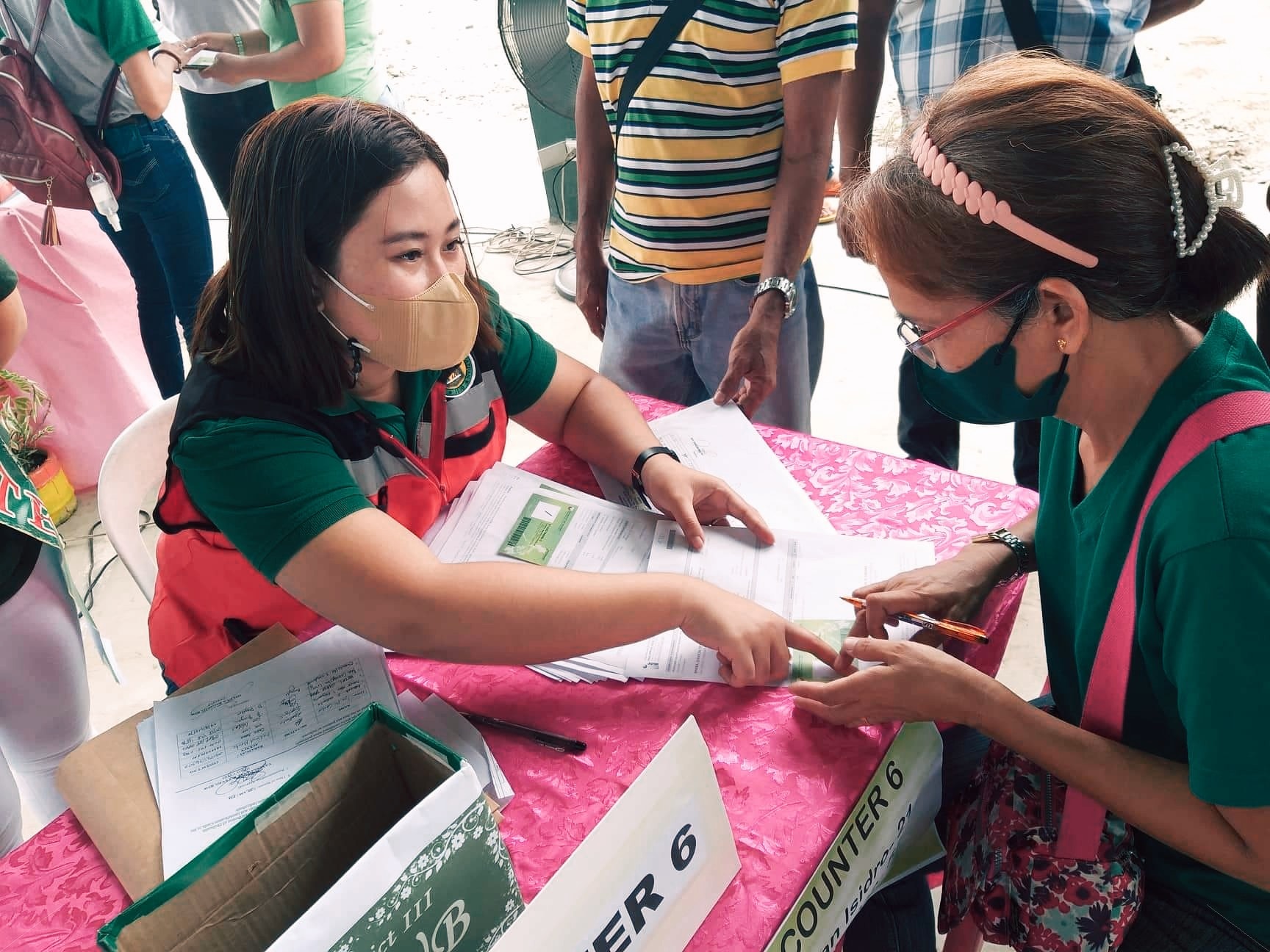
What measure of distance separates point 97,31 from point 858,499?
2.09 metres

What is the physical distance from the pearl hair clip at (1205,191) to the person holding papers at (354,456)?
533 mm

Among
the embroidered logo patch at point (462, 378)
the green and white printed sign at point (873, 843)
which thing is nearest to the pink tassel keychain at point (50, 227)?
the embroidered logo patch at point (462, 378)

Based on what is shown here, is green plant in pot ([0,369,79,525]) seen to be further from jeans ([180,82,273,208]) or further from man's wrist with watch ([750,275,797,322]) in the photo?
man's wrist with watch ([750,275,797,322])

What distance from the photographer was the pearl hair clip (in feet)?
2.74

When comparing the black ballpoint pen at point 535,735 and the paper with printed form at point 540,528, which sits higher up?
the paper with printed form at point 540,528

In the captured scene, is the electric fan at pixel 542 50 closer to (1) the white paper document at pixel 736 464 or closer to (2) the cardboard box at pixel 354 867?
(1) the white paper document at pixel 736 464

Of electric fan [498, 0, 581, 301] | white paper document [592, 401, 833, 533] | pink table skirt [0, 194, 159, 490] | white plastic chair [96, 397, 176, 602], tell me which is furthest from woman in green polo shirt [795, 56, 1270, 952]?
pink table skirt [0, 194, 159, 490]

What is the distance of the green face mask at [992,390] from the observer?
3.14ft

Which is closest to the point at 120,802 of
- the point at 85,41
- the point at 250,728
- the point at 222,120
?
the point at 250,728

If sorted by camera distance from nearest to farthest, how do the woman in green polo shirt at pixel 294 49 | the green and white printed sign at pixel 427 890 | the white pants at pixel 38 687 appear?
1. the green and white printed sign at pixel 427 890
2. the white pants at pixel 38 687
3. the woman in green polo shirt at pixel 294 49

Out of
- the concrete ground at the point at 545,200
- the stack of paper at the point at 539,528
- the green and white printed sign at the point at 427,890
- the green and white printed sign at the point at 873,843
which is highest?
the green and white printed sign at the point at 427,890

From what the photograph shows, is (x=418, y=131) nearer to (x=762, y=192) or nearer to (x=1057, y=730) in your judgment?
(x=762, y=192)

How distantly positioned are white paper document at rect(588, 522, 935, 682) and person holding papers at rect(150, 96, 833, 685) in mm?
30

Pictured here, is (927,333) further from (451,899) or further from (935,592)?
(451,899)
